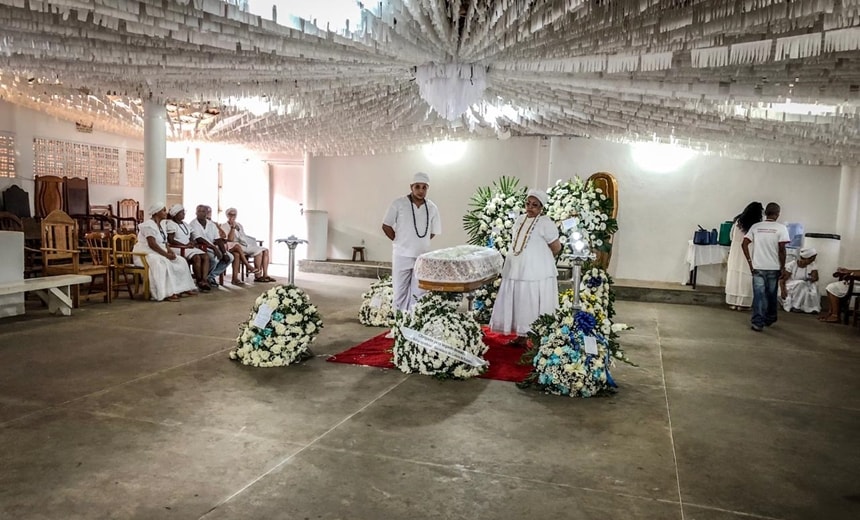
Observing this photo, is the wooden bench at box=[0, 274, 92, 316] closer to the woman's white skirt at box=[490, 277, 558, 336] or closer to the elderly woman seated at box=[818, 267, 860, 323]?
the woman's white skirt at box=[490, 277, 558, 336]

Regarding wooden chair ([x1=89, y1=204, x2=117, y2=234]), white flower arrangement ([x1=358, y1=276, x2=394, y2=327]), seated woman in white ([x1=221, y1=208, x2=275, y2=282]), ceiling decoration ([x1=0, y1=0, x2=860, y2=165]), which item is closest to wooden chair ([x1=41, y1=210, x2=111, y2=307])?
ceiling decoration ([x1=0, y1=0, x2=860, y2=165])

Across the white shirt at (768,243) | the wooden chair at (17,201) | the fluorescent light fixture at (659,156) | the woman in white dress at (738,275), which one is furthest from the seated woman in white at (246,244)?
the white shirt at (768,243)

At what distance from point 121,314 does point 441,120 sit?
516 centimetres

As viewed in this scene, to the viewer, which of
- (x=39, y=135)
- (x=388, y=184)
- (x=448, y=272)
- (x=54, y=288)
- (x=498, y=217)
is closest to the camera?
(x=448, y=272)

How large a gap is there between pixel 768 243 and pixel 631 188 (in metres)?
3.62

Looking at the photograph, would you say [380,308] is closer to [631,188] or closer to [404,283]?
[404,283]

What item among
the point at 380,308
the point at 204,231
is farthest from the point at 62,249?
the point at 380,308

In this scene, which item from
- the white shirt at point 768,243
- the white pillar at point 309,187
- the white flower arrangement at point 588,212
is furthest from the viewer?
the white pillar at point 309,187

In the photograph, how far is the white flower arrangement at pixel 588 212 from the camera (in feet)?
21.9

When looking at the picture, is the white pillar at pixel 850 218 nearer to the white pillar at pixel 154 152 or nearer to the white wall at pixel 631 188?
the white wall at pixel 631 188

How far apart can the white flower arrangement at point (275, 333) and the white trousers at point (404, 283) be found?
4.49 feet

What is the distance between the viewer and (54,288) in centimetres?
685

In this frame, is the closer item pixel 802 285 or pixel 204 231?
pixel 802 285

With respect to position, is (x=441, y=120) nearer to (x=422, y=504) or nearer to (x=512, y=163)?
(x=512, y=163)
